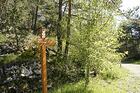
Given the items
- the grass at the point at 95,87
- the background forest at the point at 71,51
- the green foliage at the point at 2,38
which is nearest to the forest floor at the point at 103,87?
the grass at the point at 95,87

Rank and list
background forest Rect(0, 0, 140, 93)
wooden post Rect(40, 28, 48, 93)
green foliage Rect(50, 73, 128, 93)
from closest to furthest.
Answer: wooden post Rect(40, 28, 48, 93), background forest Rect(0, 0, 140, 93), green foliage Rect(50, 73, 128, 93)

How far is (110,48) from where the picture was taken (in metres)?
17.0

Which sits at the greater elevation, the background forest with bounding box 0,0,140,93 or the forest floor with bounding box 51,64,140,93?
the background forest with bounding box 0,0,140,93

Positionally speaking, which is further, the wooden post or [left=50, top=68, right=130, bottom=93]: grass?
[left=50, top=68, right=130, bottom=93]: grass

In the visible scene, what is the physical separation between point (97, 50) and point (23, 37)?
8.57 meters

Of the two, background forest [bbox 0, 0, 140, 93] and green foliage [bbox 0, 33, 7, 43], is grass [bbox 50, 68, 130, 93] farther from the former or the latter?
green foliage [bbox 0, 33, 7, 43]

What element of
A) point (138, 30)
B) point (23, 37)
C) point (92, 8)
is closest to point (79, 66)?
point (92, 8)

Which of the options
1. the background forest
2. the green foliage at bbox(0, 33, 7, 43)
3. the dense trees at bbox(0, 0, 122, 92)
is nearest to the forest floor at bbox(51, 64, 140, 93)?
the background forest

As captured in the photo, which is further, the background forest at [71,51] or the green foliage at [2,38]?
the green foliage at [2,38]

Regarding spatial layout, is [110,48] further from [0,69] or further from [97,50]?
[0,69]

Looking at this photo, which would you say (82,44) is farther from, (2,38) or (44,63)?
(2,38)

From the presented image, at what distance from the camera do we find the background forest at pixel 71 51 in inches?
654

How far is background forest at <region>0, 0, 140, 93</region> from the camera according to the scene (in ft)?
54.5

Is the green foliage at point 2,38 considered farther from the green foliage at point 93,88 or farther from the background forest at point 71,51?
the green foliage at point 93,88
